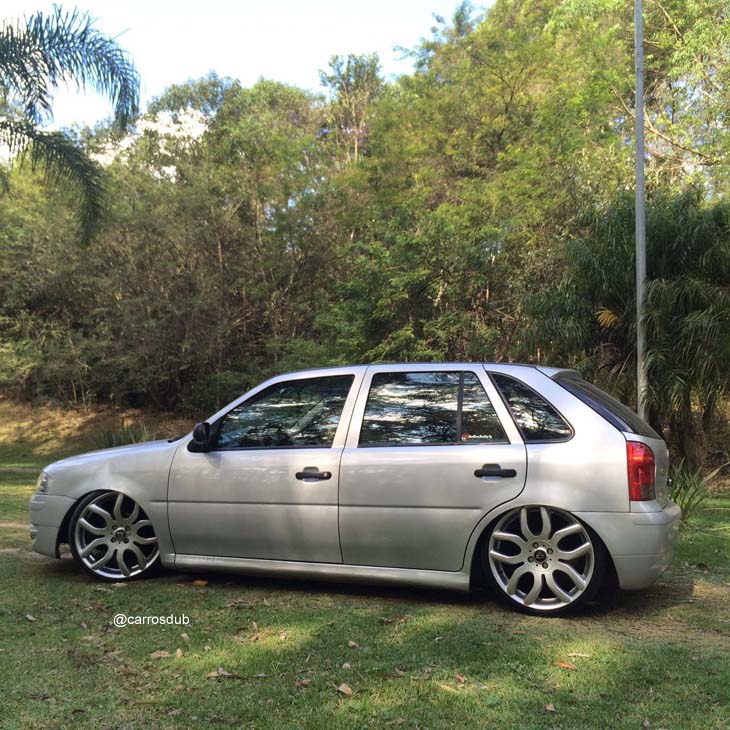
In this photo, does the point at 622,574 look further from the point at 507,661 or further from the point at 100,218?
the point at 100,218

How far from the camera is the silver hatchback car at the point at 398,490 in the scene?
4.36m

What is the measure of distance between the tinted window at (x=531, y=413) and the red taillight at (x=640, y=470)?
A: 0.37 metres

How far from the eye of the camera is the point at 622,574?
430cm

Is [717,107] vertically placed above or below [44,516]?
above

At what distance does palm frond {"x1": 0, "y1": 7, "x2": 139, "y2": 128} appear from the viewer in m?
12.3

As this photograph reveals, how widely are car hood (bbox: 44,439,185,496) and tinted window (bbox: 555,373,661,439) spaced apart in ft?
9.21

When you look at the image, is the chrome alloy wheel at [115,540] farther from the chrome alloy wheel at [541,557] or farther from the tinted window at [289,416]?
the chrome alloy wheel at [541,557]

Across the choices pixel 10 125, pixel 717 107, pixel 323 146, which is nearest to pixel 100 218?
pixel 10 125

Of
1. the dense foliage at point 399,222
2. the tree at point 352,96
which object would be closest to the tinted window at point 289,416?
the dense foliage at point 399,222

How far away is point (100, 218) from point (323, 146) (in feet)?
37.1

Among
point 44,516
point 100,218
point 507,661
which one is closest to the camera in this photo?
point 507,661

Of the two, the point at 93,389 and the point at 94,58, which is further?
the point at 93,389

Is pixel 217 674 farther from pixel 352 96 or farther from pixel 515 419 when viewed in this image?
pixel 352 96

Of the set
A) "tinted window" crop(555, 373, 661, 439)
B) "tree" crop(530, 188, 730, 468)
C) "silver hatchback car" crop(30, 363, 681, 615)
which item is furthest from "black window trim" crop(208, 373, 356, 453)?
"tree" crop(530, 188, 730, 468)
